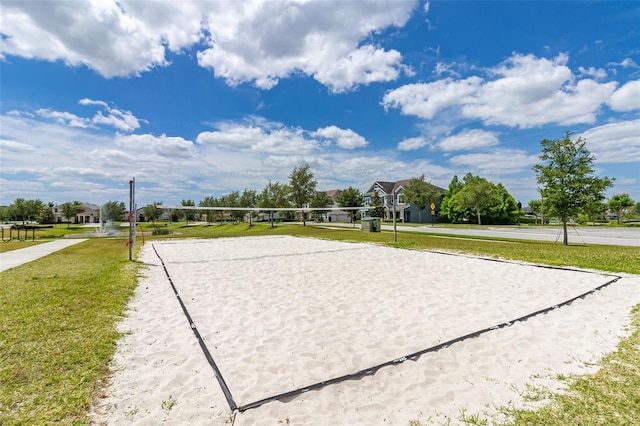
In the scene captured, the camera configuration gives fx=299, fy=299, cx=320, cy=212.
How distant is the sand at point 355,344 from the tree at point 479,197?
106ft

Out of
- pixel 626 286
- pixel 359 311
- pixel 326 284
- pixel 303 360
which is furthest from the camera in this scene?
pixel 326 284

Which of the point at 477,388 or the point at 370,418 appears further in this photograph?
the point at 477,388

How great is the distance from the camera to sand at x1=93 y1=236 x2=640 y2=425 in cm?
254

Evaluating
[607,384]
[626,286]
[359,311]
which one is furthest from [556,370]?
[626,286]

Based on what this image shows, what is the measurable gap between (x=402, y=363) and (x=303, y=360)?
108 centimetres

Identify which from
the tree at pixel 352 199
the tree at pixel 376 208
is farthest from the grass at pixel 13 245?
the tree at pixel 352 199

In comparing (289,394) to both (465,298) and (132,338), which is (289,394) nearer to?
(132,338)

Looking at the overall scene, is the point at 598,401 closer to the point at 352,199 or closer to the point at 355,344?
the point at 355,344

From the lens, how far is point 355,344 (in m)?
3.72

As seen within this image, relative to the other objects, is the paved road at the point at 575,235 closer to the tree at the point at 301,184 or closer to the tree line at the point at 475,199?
the tree line at the point at 475,199

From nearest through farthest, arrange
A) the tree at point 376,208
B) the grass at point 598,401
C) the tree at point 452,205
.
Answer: the grass at point 598,401, the tree at point 452,205, the tree at point 376,208

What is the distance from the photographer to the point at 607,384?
2.74 meters

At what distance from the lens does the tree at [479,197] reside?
1449 inches

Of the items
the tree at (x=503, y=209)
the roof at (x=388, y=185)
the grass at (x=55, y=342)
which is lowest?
the grass at (x=55, y=342)
